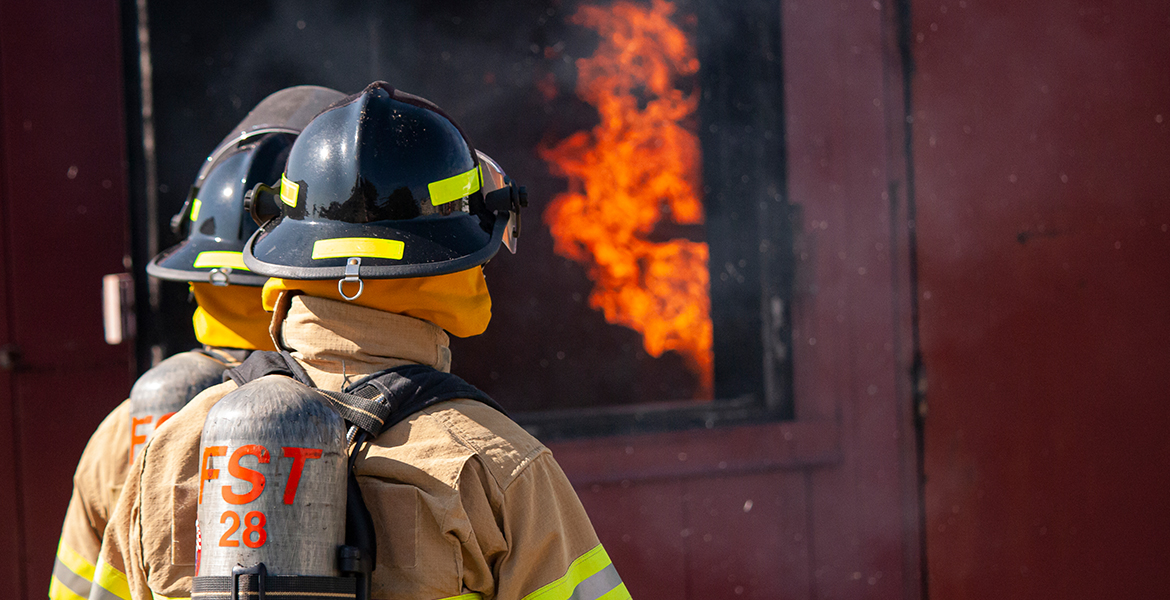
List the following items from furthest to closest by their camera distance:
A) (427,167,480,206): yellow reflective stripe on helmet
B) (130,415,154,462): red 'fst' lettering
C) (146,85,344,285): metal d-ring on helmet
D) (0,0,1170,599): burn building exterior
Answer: (0,0,1170,599): burn building exterior, (146,85,344,285): metal d-ring on helmet, (130,415,154,462): red 'fst' lettering, (427,167,480,206): yellow reflective stripe on helmet

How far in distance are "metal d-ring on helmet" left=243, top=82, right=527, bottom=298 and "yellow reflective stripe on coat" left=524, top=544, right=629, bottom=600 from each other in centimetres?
54

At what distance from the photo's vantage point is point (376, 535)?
1319 mm

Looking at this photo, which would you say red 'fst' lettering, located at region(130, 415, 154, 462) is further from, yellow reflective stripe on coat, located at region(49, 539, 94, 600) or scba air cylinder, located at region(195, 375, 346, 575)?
scba air cylinder, located at region(195, 375, 346, 575)

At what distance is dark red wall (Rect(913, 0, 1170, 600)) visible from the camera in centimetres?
370

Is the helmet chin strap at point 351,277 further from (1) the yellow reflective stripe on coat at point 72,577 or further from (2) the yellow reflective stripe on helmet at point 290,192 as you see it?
(1) the yellow reflective stripe on coat at point 72,577

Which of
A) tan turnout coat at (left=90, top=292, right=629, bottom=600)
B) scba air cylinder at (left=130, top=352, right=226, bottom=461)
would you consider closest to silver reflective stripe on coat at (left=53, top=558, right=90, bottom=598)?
scba air cylinder at (left=130, top=352, right=226, bottom=461)

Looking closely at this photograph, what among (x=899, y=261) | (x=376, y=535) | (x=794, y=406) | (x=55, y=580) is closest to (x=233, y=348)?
(x=55, y=580)

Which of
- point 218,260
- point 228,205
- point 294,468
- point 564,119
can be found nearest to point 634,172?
point 564,119

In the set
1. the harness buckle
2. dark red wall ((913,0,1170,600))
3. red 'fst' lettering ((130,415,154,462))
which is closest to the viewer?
the harness buckle

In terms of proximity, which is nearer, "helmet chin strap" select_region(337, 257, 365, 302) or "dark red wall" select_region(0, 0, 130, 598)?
"helmet chin strap" select_region(337, 257, 365, 302)

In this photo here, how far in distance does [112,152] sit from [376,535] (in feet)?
8.14

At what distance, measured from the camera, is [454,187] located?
1573mm

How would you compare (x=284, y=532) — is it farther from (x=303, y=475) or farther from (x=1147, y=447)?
(x=1147, y=447)

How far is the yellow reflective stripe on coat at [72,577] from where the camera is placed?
2168 mm
